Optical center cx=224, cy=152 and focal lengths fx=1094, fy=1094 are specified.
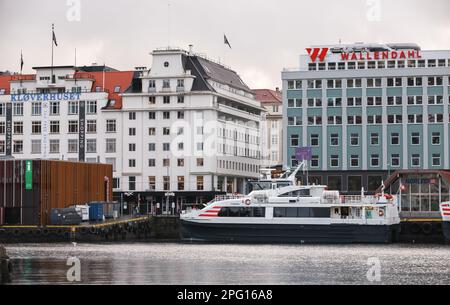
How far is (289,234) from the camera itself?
96.0m

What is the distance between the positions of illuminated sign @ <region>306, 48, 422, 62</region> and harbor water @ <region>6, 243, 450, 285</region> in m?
41.2

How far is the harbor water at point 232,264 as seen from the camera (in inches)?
2277

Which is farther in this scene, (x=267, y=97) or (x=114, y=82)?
(x=267, y=97)

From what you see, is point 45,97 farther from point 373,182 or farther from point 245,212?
point 245,212

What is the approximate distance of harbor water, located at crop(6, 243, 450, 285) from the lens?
57844 millimetres

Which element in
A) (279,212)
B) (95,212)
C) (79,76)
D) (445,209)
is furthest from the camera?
(79,76)

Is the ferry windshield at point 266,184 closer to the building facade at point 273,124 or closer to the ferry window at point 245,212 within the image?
the ferry window at point 245,212

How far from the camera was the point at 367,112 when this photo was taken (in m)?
132

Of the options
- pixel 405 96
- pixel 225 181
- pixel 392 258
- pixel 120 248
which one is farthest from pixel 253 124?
pixel 392 258

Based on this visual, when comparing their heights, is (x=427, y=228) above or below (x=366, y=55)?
below

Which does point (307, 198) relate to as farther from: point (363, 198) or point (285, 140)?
point (285, 140)

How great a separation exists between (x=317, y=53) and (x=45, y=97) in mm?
35628

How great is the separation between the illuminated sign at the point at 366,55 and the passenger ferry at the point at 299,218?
117 ft

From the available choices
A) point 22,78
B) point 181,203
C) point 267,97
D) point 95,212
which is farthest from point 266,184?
point 267,97
